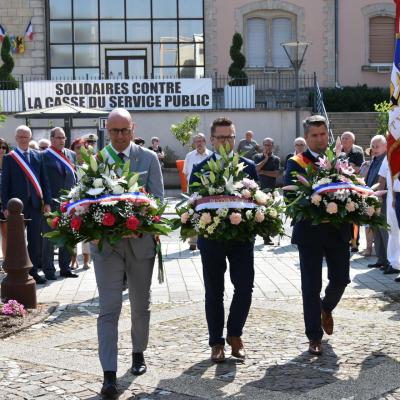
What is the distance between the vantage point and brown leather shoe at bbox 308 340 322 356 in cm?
702

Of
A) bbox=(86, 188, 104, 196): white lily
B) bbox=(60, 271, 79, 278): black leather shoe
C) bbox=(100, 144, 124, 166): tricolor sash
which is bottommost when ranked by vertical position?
bbox=(60, 271, 79, 278): black leather shoe

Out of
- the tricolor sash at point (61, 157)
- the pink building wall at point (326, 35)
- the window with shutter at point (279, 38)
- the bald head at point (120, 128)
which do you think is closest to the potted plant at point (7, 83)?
the pink building wall at point (326, 35)

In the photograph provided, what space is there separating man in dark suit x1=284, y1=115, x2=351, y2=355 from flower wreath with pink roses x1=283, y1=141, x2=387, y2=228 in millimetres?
114

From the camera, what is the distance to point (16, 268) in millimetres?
9242

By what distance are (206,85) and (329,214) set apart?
22.6 metres

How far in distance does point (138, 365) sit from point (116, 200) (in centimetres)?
132

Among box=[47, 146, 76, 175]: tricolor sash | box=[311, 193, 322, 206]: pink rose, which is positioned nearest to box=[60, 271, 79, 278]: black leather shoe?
box=[47, 146, 76, 175]: tricolor sash

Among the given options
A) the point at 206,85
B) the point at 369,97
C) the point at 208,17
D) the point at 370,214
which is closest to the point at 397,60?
the point at 370,214

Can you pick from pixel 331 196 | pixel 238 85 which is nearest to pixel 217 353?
pixel 331 196

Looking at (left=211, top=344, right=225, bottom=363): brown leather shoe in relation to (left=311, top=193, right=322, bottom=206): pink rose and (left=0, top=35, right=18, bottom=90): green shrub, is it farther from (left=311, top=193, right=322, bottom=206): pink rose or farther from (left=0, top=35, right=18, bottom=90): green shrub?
(left=0, top=35, right=18, bottom=90): green shrub

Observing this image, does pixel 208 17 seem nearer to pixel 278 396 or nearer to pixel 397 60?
pixel 397 60

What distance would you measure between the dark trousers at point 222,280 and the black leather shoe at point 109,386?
3.82 feet

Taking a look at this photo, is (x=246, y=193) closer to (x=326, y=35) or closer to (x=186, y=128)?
(x=186, y=128)

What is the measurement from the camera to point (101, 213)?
6.07 m
